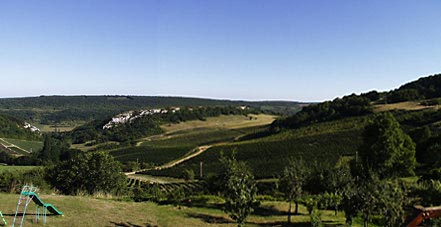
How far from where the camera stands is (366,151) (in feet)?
104

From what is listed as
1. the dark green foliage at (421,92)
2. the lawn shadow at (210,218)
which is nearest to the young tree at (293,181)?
the lawn shadow at (210,218)

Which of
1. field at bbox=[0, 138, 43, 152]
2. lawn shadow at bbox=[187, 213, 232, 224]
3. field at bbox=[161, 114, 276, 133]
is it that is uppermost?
lawn shadow at bbox=[187, 213, 232, 224]

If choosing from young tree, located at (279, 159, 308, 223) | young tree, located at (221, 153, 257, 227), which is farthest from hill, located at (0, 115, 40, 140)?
young tree, located at (221, 153, 257, 227)

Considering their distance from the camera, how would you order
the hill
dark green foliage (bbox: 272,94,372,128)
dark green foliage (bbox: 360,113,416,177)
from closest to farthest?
dark green foliage (bbox: 360,113,416,177)
dark green foliage (bbox: 272,94,372,128)
the hill

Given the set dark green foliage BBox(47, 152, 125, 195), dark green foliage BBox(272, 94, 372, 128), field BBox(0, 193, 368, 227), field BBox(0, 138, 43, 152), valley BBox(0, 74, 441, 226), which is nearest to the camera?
field BBox(0, 193, 368, 227)

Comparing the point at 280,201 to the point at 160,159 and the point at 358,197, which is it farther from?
the point at 160,159

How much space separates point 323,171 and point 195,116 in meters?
169

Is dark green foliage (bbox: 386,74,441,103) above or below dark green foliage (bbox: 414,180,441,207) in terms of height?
above

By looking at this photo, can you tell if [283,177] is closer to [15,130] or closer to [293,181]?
[293,181]

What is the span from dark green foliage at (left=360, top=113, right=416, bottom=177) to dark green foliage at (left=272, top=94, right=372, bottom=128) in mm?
67541

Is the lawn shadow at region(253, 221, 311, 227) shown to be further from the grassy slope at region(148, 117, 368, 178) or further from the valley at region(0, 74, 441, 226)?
the grassy slope at region(148, 117, 368, 178)

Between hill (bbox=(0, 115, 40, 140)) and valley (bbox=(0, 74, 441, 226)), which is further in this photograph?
hill (bbox=(0, 115, 40, 140))

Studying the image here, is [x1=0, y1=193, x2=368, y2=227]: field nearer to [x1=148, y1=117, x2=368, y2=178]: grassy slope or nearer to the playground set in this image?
the playground set

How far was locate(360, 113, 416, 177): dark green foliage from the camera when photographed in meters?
30.6
